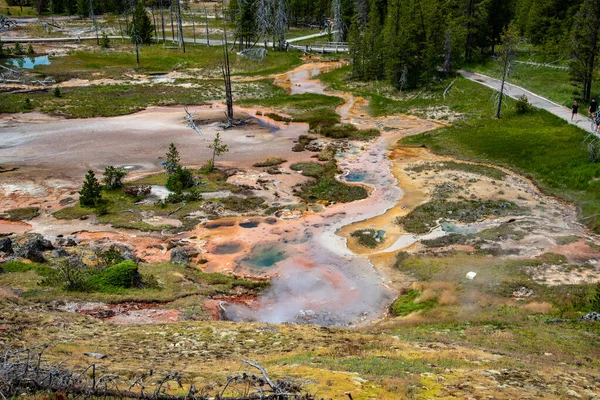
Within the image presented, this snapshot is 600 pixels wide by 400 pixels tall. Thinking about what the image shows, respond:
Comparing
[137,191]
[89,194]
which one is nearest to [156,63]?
[137,191]

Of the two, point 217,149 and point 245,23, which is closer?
point 217,149

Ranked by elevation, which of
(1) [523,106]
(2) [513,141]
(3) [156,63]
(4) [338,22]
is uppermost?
(4) [338,22]

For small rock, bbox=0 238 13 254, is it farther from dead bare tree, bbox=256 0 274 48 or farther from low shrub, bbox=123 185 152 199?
dead bare tree, bbox=256 0 274 48

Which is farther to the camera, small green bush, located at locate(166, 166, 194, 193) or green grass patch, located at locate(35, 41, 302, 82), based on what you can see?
green grass patch, located at locate(35, 41, 302, 82)

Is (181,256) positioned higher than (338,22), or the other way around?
(338,22)

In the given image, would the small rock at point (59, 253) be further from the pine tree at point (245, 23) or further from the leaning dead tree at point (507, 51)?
the pine tree at point (245, 23)

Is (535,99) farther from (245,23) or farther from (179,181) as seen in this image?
(245,23)

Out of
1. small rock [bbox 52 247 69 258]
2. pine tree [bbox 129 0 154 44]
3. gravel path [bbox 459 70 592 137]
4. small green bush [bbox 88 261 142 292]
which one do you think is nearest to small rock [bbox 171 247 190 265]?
small green bush [bbox 88 261 142 292]

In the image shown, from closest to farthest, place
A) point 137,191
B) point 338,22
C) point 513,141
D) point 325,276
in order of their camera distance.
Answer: point 325,276
point 137,191
point 513,141
point 338,22

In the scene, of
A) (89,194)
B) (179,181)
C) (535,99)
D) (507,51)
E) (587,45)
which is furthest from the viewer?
(535,99)

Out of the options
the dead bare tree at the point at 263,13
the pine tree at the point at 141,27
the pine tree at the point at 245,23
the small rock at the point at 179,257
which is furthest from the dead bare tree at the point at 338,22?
the small rock at the point at 179,257
